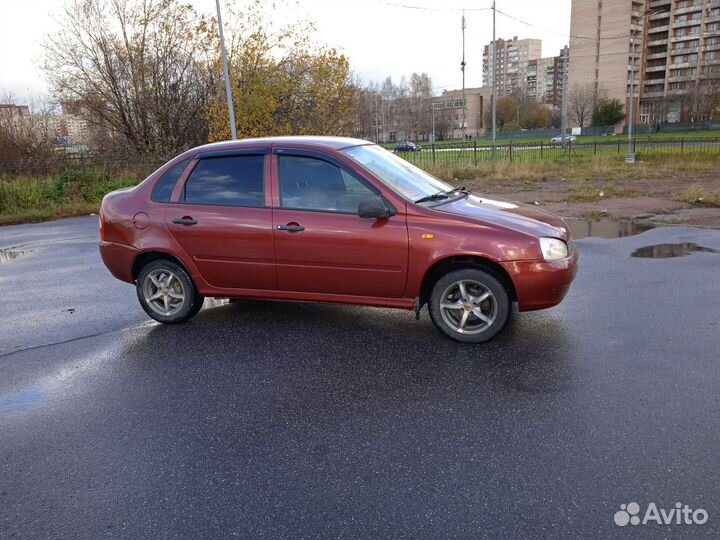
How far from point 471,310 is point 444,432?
1562 mm

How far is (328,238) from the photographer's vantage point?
16.1 feet

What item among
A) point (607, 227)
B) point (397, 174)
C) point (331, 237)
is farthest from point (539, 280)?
point (607, 227)

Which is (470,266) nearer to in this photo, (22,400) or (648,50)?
(22,400)

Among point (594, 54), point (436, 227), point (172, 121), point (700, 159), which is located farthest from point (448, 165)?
point (594, 54)

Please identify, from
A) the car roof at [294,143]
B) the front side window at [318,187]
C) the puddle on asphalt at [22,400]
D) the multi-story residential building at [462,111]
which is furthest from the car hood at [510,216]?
the multi-story residential building at [462,111]

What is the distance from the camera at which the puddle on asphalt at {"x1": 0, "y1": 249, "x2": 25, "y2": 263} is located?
32.7 ft

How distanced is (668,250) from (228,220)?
657 cm

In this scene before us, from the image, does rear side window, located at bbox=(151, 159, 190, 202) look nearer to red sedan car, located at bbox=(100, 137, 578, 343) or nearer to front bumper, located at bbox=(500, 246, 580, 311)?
red sedan car, located at bbox=(100, 137, 578, 343)

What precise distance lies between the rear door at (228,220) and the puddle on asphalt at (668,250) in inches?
223

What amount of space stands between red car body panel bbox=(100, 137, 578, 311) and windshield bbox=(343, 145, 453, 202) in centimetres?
15

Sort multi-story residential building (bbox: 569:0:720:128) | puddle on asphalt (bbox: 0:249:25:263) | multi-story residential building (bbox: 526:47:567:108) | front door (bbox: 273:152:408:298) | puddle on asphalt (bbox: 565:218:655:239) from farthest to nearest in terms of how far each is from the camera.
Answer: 1. multi-story residential building (bbox: 526:47:567:108)
2. multi-story residential building (bbox: 569:0:720:128)
3. puddle on asphalt (bbox: 0:249:25:263)
4. puddle on asphalt (bbox: 565:218:655:239)
5. front door (bbox: 273:152:408:298)

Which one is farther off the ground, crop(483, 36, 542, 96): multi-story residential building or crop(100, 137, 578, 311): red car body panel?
crop(483, 36, 542, 96): multi-story residential building

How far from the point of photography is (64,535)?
2.65 m

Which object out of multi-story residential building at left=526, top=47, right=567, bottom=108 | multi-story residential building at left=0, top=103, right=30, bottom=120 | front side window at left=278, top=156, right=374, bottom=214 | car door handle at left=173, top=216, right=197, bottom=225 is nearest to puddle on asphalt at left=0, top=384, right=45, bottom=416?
car door handle at left=173, top=216, right=197, bottom=225
